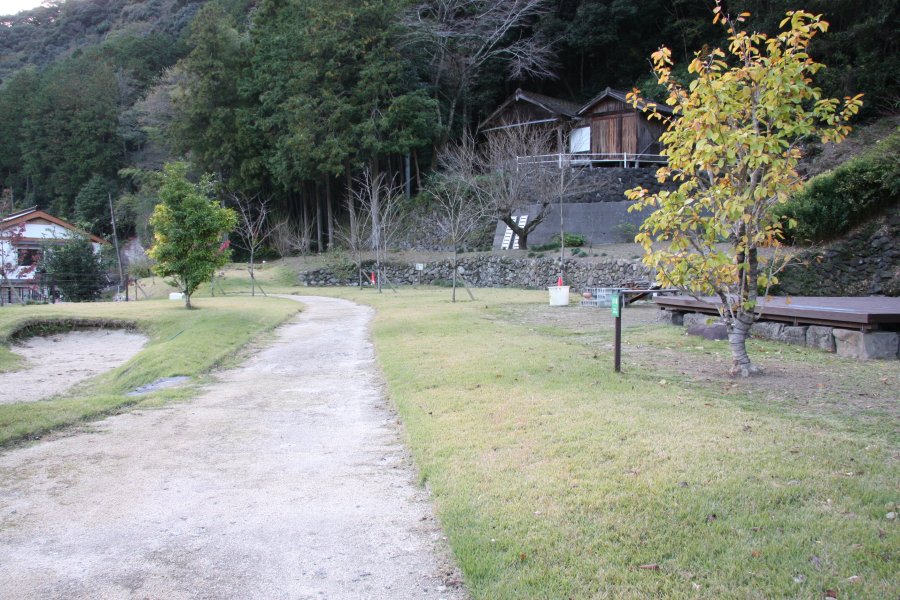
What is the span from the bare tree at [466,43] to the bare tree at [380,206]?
5.23 m

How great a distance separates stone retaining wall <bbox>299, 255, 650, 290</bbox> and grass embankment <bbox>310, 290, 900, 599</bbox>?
58.8ft

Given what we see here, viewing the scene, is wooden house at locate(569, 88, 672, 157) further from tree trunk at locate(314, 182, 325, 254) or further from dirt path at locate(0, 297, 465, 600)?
dirt path at locate(0, 297, 465, 600)

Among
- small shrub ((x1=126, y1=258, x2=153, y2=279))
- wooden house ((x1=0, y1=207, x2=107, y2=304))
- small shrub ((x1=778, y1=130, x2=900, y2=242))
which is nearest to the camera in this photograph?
small shrub ((x1=778, y1=130, x2=900, y2=242))

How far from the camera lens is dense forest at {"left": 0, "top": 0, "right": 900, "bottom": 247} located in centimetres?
3756

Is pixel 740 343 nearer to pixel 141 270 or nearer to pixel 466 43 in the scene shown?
pixel 466 43

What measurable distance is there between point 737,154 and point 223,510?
7097mm

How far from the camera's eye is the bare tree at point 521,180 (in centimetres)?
3204

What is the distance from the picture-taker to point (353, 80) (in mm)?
39656

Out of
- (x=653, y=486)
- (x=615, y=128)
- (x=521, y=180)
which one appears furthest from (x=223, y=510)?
(x=615, y=128)

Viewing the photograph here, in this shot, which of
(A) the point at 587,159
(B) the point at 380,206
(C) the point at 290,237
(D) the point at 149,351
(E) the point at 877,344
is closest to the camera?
(E) the point at 877,344

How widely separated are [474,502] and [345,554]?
37.6 inches

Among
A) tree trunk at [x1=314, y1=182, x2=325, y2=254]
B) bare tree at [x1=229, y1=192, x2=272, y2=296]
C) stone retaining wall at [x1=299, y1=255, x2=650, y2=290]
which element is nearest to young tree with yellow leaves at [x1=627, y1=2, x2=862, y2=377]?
stone retaining wall at [x1=299, y1=255, x2=650, y2=290]

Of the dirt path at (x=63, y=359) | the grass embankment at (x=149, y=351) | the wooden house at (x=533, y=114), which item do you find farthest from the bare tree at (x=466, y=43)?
the dirt path at (x=63, y=359)

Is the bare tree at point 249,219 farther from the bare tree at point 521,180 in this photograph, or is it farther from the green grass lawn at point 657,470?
the green grass lawn at point 657,470
